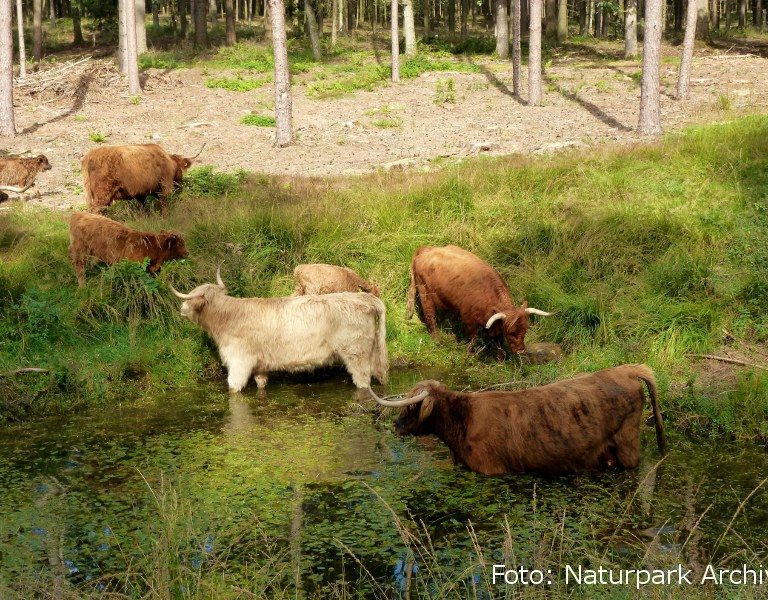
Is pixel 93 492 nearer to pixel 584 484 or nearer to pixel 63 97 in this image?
pixel 584 484

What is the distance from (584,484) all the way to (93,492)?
3.65 metres

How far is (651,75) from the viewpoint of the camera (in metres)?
18.5

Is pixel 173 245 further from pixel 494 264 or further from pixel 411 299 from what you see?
pixel 494 264

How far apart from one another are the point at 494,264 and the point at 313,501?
19.3 ft

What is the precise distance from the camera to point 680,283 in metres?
10.6

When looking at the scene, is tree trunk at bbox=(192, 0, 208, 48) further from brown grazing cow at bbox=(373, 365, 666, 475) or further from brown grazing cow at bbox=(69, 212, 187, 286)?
brown grazing cow at bbox=(373, 365, 666, 475)

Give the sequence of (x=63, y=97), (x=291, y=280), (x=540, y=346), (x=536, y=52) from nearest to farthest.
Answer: (x=540, y=346)
(x=291, y=280)
(x=536, y=52)
(x=63, y=97)

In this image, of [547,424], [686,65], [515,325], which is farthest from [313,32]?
[547,424]

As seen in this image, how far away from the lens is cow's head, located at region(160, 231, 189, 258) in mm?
11297

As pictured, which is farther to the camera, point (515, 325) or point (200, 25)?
point (200, 25)

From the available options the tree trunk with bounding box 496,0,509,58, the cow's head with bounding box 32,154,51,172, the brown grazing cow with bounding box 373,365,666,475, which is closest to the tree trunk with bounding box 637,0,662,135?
the cow's head with bounding box 32,154,51,172

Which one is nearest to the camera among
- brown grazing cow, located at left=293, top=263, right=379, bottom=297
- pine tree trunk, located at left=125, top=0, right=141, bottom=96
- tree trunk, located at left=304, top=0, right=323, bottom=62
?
brown grazing cow, located at left=293, top=263, right=379, bottom=297

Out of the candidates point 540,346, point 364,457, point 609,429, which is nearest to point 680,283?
point 540,346

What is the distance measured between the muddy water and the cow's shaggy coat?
97 centimetres
